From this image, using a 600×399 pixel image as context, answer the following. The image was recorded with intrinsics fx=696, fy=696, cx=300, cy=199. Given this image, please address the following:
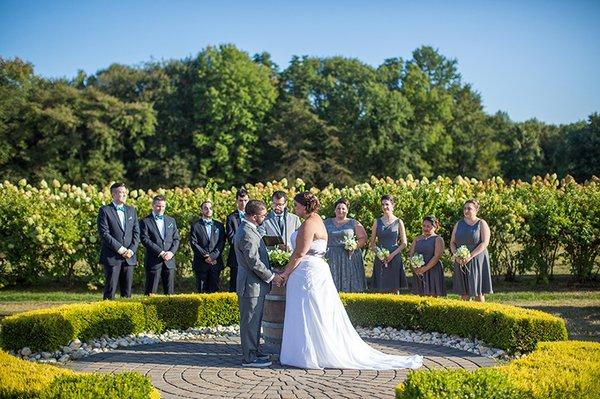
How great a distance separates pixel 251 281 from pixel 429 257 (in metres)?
3.67

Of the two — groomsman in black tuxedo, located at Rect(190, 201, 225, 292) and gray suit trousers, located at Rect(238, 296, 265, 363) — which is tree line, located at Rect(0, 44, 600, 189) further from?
gray suit trousers, located at Rect(238, 296, 265, 363)

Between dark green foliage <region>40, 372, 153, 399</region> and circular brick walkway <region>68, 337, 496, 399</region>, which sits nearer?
dark green foliage <region>40, 372, 153, 399</region>

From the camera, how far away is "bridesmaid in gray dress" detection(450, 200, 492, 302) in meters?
10.2

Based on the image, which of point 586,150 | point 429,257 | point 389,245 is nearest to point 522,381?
point 429,257

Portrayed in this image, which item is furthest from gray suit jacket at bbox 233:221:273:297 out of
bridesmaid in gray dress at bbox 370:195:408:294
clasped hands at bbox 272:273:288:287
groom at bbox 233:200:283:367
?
bridesmaid in gray dress at bbox 370:195:408:294

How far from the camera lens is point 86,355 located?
27.8ft

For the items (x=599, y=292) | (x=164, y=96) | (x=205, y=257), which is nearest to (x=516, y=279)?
(x=599, y=292)

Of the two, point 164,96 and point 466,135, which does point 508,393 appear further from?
point 466,135

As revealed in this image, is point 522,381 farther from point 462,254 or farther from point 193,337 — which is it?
point 193,337

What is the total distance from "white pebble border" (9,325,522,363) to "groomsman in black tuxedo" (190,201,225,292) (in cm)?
140

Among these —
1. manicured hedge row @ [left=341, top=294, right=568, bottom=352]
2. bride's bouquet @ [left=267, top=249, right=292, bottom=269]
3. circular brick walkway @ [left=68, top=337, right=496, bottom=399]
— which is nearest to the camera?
circular brick walkway @ [left=68, top=337, right=496, bottom=399]

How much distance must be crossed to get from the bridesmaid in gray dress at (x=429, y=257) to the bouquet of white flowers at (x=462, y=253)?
0.27 m

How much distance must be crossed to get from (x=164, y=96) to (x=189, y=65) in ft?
11.0

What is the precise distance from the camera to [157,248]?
11031 mm
